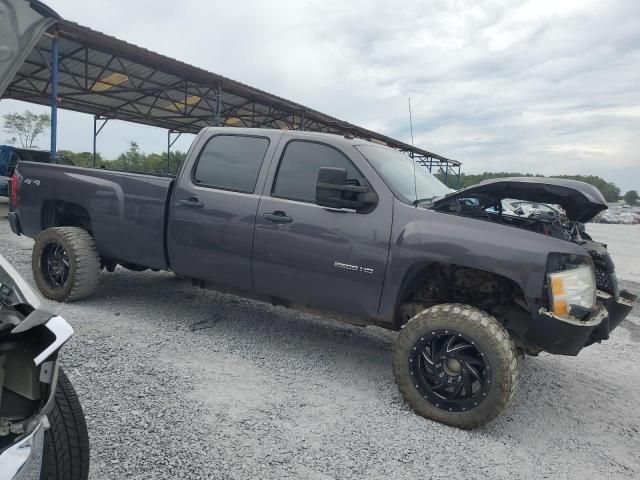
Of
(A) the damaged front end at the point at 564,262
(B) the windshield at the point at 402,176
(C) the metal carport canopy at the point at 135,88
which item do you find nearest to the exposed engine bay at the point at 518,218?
(A) the damaged front end at the point at 564,262

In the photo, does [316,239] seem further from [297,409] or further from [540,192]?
[540,192]

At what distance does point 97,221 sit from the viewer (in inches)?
168

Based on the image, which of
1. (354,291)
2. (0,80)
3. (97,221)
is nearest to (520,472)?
(354,291)

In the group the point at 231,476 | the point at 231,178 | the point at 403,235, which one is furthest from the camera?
the point at 231,178

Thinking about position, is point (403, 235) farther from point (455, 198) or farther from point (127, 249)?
point (127, 249)

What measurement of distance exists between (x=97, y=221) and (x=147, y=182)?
2.42 feet

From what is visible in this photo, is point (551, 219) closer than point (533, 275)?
No

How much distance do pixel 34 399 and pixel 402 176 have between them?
2869 millimetres

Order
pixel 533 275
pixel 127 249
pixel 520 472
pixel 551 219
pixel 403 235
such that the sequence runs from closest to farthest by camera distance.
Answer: pixel 520 472
pixel 533 275
pixel 403 235
pixel 551 219
pixel 127 249

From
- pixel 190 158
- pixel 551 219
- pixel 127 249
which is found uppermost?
pixel 190 158

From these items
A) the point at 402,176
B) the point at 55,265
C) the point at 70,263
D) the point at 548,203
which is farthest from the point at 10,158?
the point at 548,203

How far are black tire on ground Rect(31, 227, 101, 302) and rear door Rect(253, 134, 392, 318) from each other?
191 cm

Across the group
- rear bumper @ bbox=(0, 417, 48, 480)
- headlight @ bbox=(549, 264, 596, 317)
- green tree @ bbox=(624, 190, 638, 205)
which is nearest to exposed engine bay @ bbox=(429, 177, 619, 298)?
headlight @ bbox=(549, 264, 596, 317)

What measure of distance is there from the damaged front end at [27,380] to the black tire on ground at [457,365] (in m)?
2.08
